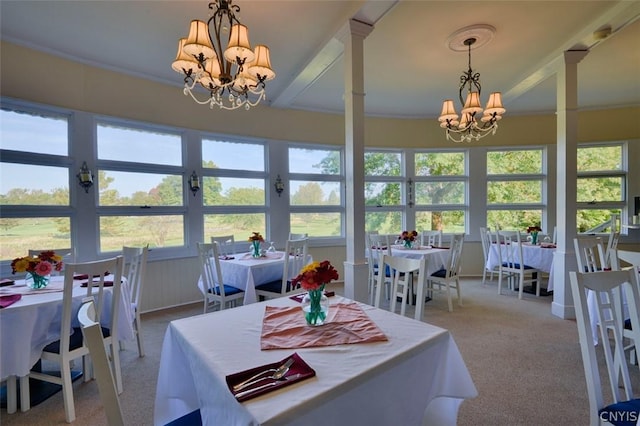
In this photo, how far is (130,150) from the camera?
421 cm

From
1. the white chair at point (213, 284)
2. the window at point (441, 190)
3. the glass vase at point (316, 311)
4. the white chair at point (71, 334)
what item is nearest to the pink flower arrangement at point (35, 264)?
the white chair at point (71, 334)

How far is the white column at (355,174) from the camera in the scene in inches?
117

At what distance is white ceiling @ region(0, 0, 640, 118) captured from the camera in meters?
2.81

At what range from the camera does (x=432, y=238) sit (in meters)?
5.66

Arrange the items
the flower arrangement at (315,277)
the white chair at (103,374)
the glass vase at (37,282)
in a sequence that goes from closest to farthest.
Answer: the white chair at (103,374) < the flower arrangement at (315,277) < the glass vase at (37,282)

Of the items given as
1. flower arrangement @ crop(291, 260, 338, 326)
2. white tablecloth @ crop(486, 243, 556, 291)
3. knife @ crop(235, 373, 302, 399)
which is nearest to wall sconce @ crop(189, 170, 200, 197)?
flower arrangement @ crop(291, 260, 338, 326)

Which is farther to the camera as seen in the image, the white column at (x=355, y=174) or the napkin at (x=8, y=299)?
the white column at (x=355, y=174)

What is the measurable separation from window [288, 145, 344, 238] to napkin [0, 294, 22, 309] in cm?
→ 374

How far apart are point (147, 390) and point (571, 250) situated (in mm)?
4518

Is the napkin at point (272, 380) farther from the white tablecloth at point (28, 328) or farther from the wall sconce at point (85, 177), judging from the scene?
the wall sconce at point (85, 177)

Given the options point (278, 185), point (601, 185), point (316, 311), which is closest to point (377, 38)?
point (278, 185)

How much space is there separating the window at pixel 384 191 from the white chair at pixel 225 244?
2663 mm

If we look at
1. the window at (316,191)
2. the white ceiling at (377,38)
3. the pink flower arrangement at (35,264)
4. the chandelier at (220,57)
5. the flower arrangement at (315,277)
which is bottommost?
the pink flower arrangement at (35,264)

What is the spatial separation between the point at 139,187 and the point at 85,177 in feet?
2.14
